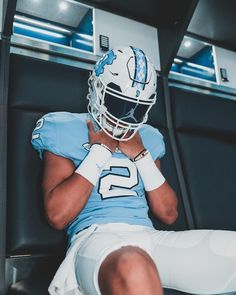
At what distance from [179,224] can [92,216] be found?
51 centimetres

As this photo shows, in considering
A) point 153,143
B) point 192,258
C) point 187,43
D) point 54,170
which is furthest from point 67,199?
point 187,43

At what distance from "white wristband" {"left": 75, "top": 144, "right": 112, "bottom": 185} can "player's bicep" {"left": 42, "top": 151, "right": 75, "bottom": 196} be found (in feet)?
0.18

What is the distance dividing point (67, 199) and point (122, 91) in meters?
0.33

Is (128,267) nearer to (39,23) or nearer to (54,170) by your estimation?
(54,170)

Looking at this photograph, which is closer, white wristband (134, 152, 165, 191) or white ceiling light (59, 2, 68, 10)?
white wristband (134, 152, 165, 191)

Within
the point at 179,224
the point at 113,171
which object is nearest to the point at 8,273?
the point at 113,171

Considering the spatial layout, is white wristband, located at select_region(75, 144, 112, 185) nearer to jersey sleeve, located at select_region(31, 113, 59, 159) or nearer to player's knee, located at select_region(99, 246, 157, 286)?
jersey sleeve, located at select_region(31, 113, 59, 159)

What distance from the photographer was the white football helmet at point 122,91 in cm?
94

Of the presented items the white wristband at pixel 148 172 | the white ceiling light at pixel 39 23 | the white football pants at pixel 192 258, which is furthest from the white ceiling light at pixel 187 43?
the white football pants at pixel 192 258

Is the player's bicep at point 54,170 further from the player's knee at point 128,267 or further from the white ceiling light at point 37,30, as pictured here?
the white ceiling light at point 37,30

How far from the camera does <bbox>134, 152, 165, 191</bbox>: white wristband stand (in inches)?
38.9

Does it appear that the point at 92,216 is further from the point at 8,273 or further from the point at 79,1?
the point at 79,1

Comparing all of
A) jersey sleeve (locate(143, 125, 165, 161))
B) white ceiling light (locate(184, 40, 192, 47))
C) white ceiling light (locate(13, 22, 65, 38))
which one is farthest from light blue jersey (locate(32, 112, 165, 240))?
white ceiling light (locate(184, 40, 192, 47))

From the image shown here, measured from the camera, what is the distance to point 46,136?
3.11 feet
